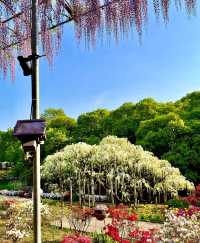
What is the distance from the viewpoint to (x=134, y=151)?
16.4 m

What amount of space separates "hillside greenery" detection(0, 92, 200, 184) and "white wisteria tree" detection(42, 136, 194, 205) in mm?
1659

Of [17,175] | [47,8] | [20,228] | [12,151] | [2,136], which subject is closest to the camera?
[47,8]

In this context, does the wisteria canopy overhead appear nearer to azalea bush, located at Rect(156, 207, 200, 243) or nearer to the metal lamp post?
the metal lamp post

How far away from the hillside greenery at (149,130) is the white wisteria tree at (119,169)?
1659mm

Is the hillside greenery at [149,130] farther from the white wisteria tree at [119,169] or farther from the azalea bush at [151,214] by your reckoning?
the azalea bush at [151,214]

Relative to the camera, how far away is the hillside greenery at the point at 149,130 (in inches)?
697

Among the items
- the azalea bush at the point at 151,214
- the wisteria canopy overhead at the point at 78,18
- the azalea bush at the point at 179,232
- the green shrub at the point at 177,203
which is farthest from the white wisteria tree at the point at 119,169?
the azalea bush at the point at 179,232

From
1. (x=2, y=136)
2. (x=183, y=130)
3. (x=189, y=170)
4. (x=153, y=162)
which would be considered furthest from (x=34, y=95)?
Result: (x=2, y=136)

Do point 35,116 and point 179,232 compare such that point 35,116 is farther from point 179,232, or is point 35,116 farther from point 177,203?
point 177,203

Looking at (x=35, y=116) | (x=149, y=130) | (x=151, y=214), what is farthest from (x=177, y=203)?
(x=35, y=116)

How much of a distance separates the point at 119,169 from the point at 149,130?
14.5 feet

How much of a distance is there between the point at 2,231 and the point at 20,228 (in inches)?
38.7

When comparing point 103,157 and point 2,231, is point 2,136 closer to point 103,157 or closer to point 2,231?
point 103,157

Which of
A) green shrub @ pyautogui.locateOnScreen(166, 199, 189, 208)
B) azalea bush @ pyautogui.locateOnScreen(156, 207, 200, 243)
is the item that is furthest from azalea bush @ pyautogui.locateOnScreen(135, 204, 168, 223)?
azalea bush @ pyautogui.locateOnScreen(156, 207, 200, 243)
